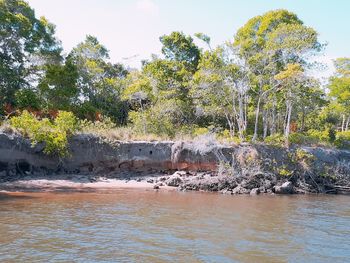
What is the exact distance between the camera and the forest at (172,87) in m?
26.3

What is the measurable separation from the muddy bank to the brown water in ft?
9.99

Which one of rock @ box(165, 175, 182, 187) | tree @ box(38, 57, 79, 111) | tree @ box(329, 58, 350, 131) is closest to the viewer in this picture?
rock @ box(165, 175, 182, 187)

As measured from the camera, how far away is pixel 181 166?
1007 inches

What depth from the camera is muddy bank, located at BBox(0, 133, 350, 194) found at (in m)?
23.3

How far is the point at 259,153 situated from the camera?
82.6ft

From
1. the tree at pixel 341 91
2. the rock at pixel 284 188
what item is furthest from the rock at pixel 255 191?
the tree at pixel 341 91

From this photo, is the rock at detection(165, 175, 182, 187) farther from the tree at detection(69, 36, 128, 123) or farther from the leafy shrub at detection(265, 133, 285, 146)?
the tree at detection(69, 36, 128, 123)

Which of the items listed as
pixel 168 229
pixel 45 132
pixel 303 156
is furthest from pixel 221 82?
pixel 168 229

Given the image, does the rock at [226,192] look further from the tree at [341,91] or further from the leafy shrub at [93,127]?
the tree at [341,91]

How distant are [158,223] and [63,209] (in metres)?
4.05

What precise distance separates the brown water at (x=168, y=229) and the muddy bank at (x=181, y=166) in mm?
3044

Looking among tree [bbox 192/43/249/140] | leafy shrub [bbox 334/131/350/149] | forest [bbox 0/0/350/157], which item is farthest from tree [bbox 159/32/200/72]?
leafy shrub [bbox 334/131/350/149]

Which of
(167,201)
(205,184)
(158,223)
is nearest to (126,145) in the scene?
(205,184)

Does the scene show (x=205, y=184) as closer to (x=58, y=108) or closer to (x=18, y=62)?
(x=58, y=108)
